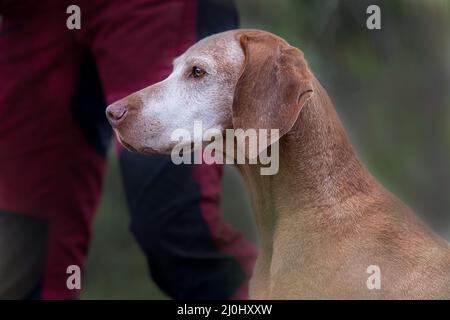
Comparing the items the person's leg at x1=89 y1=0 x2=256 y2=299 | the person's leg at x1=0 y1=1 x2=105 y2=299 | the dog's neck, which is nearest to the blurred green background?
the person's leg at x1=89 y1=0 x2=256 y2=299

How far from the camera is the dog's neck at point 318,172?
7.53ft

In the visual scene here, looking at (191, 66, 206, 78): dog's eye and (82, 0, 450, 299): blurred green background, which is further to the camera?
(82, 0, 450, 299): blurred green background

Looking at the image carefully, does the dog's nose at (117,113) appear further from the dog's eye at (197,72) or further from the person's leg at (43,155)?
the person's leg at (43,155)

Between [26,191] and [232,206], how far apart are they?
0.71 metres

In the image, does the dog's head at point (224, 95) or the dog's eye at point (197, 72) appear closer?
the dog's head at point (224, 95)

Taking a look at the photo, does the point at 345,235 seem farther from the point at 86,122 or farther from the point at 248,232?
the point at 86,122

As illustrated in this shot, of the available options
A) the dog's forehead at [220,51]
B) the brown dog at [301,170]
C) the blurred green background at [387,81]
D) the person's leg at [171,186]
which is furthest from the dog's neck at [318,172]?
the person's leg at [171,186]

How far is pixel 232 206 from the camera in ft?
10.4

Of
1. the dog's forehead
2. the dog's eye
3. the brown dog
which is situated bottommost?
the brown dog

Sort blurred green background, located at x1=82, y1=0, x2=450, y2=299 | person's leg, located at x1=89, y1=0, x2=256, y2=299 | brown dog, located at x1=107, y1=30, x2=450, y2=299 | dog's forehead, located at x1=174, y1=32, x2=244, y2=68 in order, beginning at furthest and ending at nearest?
1. blurred green background, located at x1=82, y1=0, x2=450, y2=299
2. person's leg, located at x1=89, y1=0, x2=256, y2=299
3. dog's forehead, located at x1=174, y1=32, x2=244, y2=68
4. brown dog, located at x1=107, y1=30, x2=450, y2=299

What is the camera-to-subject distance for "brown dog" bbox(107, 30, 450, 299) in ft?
7.27

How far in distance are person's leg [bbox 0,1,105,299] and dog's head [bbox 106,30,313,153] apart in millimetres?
631

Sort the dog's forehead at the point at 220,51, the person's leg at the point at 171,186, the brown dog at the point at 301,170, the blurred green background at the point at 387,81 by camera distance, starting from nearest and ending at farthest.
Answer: the brown dog at the point at 301,170
the dog's forehead at the point at 220,51
the person's leg at the point at 171,186
the blurred green background at the point at 387,81

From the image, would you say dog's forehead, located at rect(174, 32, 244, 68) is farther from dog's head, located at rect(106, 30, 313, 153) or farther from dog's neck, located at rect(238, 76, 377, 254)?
dog's neck, located at rect(238, 76, 377, 254)
